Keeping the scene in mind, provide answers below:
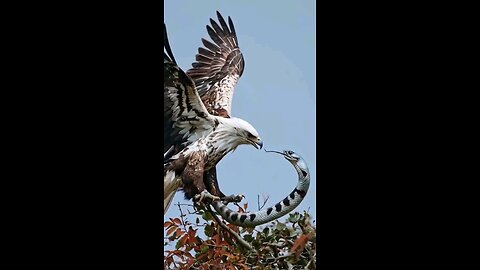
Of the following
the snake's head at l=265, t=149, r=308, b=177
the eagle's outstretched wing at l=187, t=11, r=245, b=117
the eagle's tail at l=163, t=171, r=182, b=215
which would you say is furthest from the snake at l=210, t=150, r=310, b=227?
the eagle's outstretched wing at l=187, t=11, r=245, b=117

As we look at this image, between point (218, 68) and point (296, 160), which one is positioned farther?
point (218, 68)

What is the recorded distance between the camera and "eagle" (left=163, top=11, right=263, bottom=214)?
7.42 ft

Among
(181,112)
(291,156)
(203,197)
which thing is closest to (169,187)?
(203,197)

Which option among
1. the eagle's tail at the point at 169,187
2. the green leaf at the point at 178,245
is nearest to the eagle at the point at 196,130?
the eagle's tail at the point at 169,187

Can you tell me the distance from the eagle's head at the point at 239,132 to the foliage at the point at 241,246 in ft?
0.57

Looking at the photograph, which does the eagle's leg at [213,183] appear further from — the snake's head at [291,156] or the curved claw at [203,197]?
the snake's head at [291,156]

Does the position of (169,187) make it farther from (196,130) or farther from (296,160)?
(296,160)

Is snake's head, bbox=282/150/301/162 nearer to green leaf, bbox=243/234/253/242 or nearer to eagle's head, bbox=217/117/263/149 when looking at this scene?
eagle's head, bbox=217/117/263/149

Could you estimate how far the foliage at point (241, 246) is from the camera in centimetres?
225

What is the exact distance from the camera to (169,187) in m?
2.26

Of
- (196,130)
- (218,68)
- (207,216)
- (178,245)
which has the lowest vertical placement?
(178,245)

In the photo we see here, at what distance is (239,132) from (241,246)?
31 cm
